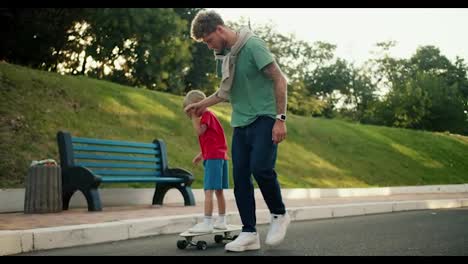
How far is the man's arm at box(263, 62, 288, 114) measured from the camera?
5.30 metres

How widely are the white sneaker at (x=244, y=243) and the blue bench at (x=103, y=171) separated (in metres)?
4.19

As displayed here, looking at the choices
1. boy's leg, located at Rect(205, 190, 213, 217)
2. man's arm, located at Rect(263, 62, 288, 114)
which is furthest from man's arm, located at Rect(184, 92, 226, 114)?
boy's leg, located at Rect(205, 190, 213, 217)

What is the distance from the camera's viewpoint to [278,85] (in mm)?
5297

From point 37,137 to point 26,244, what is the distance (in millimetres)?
6824

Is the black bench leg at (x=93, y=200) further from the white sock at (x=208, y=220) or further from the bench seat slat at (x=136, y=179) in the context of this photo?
the white sock at (x=208, y=220)

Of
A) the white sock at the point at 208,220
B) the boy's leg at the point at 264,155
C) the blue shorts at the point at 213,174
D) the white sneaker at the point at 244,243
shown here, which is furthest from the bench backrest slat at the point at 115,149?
the boy's leg at the point at 264,155

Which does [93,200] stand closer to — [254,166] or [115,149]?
[115,149]

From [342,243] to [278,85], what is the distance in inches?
75.4

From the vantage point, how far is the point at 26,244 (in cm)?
584

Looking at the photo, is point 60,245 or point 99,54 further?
point 99,54

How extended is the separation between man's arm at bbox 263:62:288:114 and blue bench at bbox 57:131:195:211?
15.0ft

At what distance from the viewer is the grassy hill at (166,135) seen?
1252 cm
